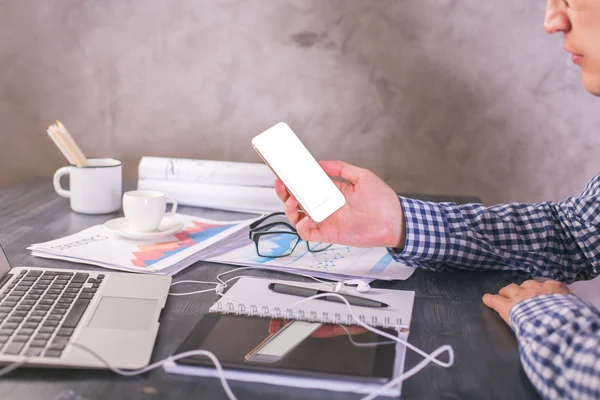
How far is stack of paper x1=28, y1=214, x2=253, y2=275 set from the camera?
88cm

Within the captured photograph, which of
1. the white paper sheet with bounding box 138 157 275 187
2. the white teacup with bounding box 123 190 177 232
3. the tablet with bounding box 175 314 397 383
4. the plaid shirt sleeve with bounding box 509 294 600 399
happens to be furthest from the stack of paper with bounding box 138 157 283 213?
the plaid shirt sleeve with bounding box 509 294 600 399

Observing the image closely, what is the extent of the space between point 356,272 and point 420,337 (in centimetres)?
23

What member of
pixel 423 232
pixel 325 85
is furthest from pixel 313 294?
pixel 325 85

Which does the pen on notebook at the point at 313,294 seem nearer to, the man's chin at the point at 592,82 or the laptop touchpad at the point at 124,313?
the laptop touchpad at the point at 124,313

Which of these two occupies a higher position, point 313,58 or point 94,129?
point 313,58

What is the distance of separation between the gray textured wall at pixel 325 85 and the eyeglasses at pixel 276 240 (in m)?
0.51

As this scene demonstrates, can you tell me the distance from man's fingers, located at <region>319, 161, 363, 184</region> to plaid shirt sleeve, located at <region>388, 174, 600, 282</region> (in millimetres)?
83

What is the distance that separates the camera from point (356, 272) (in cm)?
90

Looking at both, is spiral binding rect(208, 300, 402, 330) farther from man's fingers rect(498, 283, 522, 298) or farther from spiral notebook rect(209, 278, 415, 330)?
man's fingers rect(498, 283, 522, 298)

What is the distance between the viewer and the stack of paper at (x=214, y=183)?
1287mm

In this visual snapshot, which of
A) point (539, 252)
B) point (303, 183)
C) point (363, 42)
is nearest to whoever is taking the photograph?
point (303, 183)

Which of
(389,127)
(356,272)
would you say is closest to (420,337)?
(356,272)

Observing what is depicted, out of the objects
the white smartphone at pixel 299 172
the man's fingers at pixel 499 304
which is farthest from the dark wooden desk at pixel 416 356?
the white smartphone at pixel 299 172

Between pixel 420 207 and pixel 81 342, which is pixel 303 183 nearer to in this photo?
pixel 420 207
